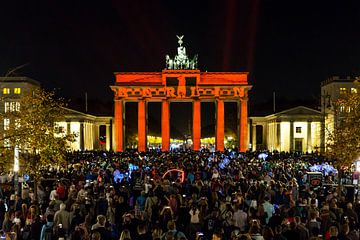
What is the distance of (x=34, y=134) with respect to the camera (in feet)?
75.7

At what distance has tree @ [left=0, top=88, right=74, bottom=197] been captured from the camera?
22.8 m

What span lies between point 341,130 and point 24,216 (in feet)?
56.2

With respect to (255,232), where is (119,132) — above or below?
above

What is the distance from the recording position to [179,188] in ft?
79.0

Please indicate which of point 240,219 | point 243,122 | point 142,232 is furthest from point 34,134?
point 243,122

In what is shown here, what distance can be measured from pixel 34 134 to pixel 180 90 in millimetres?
66477

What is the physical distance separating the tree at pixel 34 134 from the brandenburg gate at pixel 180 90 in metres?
60.8

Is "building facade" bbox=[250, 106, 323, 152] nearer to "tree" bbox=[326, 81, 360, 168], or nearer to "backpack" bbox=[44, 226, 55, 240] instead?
"tree" bbox=[326, 81, 360, 168]

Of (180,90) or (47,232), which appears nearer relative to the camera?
(47,232)

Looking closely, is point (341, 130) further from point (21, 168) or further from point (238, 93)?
point (238, 93)

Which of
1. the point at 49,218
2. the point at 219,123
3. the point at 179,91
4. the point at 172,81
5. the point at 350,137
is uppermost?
the point at 172,81

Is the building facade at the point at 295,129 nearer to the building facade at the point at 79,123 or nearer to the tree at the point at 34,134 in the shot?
the building facade at the point at 79,123

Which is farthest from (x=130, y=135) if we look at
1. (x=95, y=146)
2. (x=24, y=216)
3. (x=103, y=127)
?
(x=24, y=216)

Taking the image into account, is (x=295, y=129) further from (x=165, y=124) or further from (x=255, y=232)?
(x=255, y=232)
